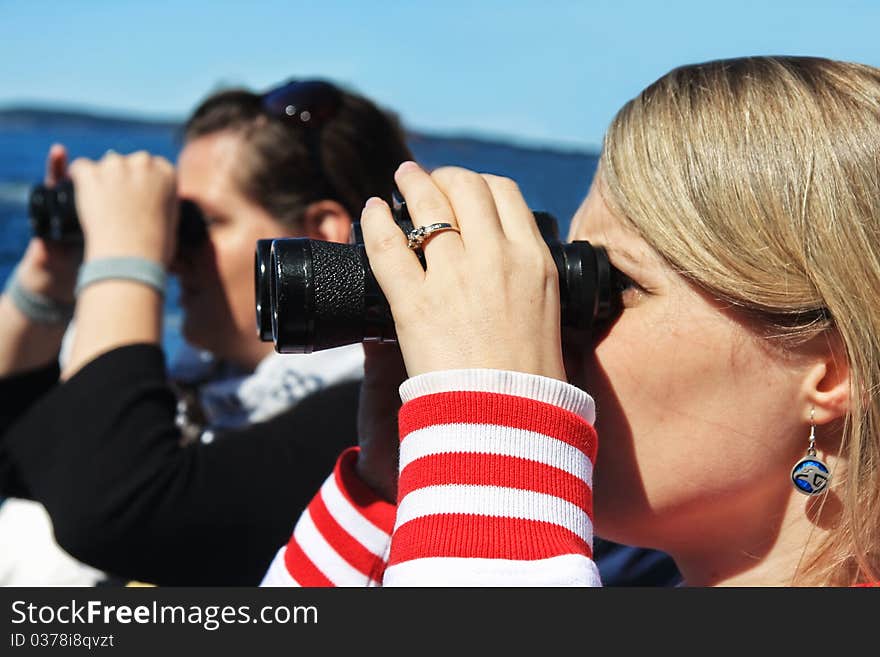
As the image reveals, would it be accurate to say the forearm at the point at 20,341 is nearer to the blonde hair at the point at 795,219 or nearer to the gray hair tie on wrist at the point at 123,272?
the gray hair tie on wrist at the point at 123,272

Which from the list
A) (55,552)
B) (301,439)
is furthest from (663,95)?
(55,552)

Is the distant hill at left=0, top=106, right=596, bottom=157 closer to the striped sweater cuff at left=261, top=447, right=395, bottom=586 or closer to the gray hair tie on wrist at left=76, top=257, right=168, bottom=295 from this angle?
the gray hair tie on wrist at left=76, top=257, right=168, bottom=295

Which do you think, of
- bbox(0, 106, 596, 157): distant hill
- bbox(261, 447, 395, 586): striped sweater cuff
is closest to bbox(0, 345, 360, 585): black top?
bbox(261, 447, 395, 586): striped sweater cuff

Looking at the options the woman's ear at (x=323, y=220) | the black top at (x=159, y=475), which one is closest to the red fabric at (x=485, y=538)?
the black top at (x=159, y=475)

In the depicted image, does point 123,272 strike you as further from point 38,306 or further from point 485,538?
point 485,538

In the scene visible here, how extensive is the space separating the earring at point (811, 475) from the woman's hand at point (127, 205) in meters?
0.94

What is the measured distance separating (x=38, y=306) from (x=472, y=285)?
1240 millimetres

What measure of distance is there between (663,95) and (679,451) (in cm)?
31

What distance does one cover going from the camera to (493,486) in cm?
67

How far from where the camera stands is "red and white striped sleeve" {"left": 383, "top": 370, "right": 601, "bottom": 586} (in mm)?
653

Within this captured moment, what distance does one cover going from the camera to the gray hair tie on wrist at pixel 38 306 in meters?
1.71

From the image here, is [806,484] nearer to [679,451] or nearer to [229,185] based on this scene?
[679,451]

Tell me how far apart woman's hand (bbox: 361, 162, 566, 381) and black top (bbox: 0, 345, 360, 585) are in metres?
0.55

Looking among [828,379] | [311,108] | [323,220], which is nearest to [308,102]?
[311,108]
